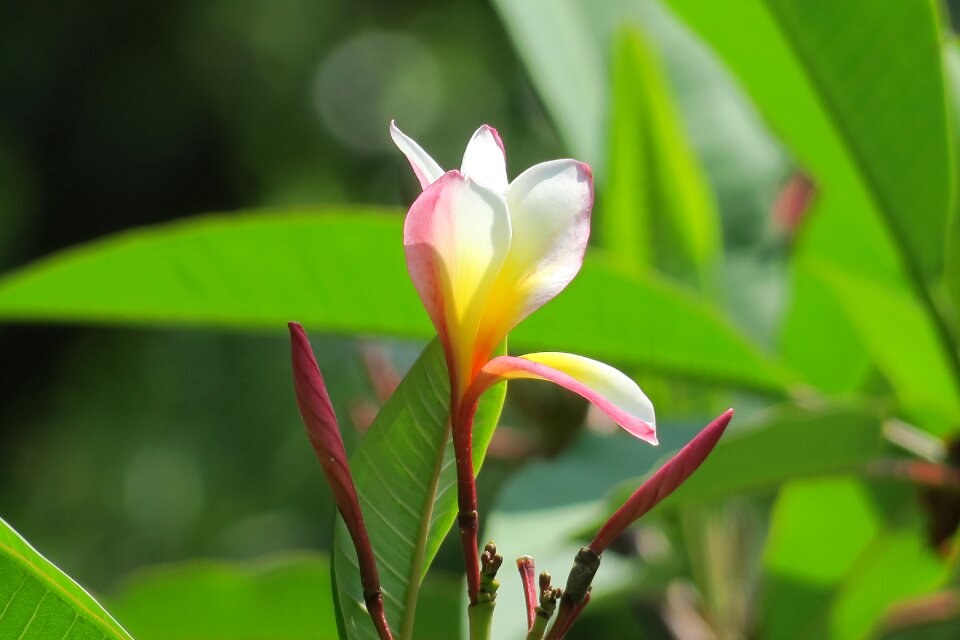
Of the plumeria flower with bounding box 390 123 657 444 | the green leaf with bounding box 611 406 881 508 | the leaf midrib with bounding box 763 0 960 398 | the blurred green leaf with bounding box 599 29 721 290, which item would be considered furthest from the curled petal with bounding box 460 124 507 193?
the blurred green leaf with bounding box 599 29 721 290

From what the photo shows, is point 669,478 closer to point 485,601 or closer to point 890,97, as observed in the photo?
point 485,601

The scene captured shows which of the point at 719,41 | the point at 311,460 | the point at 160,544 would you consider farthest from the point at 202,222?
the point at 160,544

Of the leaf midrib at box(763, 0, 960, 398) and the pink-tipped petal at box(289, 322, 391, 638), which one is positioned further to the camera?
the leaf midrib at box(763, 0, 960, 398)

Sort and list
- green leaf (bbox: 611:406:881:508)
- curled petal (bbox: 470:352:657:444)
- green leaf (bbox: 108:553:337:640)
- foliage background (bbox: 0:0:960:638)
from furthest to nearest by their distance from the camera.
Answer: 1. green leaf (bbox: 108:553:337:640)
2. foliage background (bbox: 0:0:960:638)
3. green leaf (bbox: 611:406:881:508)
4. curled petal (bbox: 470:352:657:444)

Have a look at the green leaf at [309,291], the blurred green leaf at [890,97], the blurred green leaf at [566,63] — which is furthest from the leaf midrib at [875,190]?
the blurred green leaf at [566,63]

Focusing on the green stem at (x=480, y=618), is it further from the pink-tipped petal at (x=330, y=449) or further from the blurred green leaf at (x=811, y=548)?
the blurred green leaf at (x=811, y=548)

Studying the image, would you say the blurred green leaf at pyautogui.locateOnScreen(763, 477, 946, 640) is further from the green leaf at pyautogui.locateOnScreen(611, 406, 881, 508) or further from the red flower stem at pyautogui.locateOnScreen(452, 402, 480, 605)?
the red flower stem at pyautogui.locateOnScreen(452, 402, 480, 605)

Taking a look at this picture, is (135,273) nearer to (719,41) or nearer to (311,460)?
(719,41)
